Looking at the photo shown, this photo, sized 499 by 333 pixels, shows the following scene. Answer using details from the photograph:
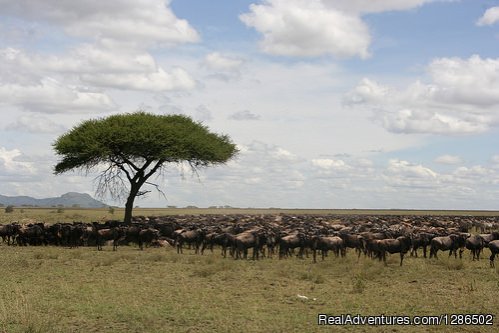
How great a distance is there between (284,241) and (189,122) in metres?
22.6

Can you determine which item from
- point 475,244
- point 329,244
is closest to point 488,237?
point 475,244

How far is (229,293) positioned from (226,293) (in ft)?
0.33

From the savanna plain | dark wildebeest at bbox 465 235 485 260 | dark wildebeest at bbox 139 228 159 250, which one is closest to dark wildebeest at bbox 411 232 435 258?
dark wildebeest at bbox 465 235 485 260

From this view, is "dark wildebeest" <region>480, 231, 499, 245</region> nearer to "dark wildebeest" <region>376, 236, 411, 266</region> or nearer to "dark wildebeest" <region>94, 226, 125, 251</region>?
"dark wildebeest" <region>376, 236, 411, 266</region>

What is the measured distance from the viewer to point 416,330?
11.6 metres

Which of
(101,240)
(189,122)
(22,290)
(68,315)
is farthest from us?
(189,122)

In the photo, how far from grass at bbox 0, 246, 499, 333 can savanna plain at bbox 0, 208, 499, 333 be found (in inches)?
1.1

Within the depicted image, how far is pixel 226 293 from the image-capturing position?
1562 cm

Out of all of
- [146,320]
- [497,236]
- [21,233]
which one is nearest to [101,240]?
[21,233]

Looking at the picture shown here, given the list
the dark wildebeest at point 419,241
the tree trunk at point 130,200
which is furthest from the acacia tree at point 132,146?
the dark wildebeest at point 419,241

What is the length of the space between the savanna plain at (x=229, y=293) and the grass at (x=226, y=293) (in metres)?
0.03

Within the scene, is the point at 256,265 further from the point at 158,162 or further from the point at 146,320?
the point at 158,162

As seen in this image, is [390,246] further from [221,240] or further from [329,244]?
[221,240]

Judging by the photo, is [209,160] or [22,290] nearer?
[22,290]
